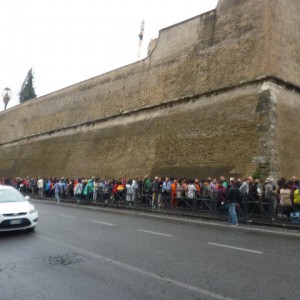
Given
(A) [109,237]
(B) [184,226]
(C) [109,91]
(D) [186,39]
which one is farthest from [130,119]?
(A) [109,237]

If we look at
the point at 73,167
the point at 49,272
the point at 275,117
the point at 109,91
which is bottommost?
the point at 49,272

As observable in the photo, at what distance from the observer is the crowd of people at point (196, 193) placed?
12805 millimetres

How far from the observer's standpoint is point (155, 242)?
8.92 metres

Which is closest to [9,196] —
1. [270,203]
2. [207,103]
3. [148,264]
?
[148,264]

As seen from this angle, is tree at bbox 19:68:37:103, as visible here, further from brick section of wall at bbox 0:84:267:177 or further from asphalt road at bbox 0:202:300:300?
asphalt road at bbox 0:202:300:300

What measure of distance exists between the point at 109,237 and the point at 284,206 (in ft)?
20.8

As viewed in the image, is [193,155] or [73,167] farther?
[73,167]

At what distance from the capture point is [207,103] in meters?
21.5

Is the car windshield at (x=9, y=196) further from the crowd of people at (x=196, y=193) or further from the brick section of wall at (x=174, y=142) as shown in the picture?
the brick section of wall at (x=174, y=142)

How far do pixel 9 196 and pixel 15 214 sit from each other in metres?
1.37

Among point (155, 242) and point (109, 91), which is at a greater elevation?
point (109, 91)

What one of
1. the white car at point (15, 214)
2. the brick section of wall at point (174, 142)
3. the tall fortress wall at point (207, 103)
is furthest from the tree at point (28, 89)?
the white car at point (15, 214)

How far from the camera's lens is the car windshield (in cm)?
1073

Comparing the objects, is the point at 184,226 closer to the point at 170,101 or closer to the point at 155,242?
the point at 155,242
